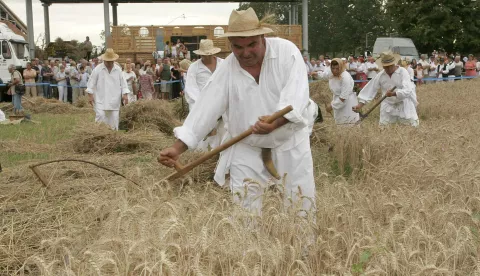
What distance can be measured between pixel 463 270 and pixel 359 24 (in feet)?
224

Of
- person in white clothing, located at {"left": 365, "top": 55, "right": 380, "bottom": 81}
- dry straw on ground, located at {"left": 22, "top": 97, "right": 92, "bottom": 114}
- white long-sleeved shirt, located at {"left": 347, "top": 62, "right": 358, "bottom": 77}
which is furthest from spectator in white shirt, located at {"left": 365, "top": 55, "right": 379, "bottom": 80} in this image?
dry straw on ground, located at {"left": 22, "top": 97, "right": 92, "bottom": 114}

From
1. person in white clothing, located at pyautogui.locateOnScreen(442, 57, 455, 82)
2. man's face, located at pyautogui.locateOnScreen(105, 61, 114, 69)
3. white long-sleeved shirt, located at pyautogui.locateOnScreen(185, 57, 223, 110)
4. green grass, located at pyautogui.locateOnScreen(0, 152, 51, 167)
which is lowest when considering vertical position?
green grass, located at pyautogui.locateOnScreen(0, 152, 51, 167)

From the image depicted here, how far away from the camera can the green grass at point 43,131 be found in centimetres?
1184

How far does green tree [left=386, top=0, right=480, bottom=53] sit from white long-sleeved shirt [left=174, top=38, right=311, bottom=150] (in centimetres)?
4065

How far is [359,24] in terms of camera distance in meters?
69.7

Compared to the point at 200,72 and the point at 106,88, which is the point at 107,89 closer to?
the point at 106,88

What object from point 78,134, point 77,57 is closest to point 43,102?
point 78,134

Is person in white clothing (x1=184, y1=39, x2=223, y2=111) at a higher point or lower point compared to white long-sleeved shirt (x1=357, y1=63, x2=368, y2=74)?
higher

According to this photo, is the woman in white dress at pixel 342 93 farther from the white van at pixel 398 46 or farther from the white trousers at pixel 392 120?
the white van at pixel 398 46

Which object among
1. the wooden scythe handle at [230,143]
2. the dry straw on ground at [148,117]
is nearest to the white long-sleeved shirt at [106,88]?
the dry straw on ground at [148,117]

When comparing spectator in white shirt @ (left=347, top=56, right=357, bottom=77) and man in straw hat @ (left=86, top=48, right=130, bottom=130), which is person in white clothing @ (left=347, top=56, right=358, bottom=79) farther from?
man in straw hat @ (left=86, top=48, right=130, bottom=130)

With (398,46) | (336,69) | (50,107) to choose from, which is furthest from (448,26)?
(336,69)

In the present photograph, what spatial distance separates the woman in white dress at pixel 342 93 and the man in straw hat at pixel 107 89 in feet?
11.9

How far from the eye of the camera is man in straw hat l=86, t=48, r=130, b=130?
11906 mm
